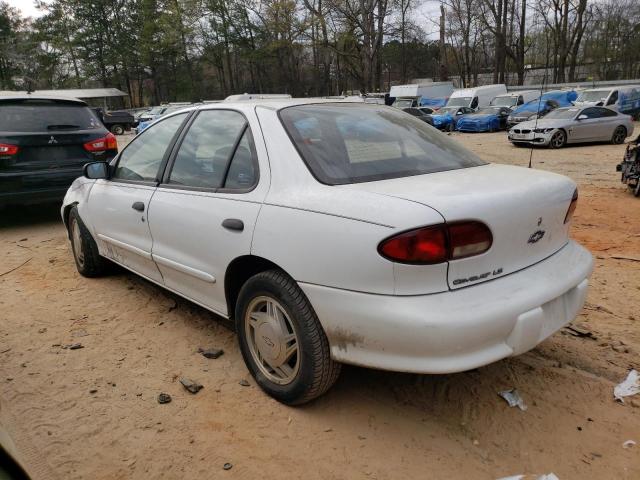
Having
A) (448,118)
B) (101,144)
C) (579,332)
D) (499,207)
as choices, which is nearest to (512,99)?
(448,118)

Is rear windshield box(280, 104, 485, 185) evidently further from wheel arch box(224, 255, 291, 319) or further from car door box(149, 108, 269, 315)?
wheel arch box(224, 255, 291, 319)

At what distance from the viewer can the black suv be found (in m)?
6.14

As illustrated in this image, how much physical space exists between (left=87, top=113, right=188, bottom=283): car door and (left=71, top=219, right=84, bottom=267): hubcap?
0.45 m

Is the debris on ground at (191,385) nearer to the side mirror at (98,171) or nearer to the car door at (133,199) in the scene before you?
the car door at (133,199)

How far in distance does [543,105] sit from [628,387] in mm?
21716

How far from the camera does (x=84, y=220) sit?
4.41 metres

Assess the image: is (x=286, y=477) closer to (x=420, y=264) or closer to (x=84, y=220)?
(x=420, y=264)

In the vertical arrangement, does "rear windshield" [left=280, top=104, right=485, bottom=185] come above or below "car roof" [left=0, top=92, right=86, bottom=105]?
below

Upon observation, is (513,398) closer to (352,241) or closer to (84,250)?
(352,241)

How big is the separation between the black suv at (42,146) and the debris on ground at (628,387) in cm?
643

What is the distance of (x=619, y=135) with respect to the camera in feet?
53.1

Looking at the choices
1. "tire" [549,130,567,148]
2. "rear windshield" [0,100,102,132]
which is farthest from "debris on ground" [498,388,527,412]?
"tire" [549,130,567,148]

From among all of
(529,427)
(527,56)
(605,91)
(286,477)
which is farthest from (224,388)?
(527,56)

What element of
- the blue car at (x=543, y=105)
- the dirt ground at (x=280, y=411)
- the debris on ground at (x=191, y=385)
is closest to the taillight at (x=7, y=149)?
the dirt ground at (x=280, y=411)
